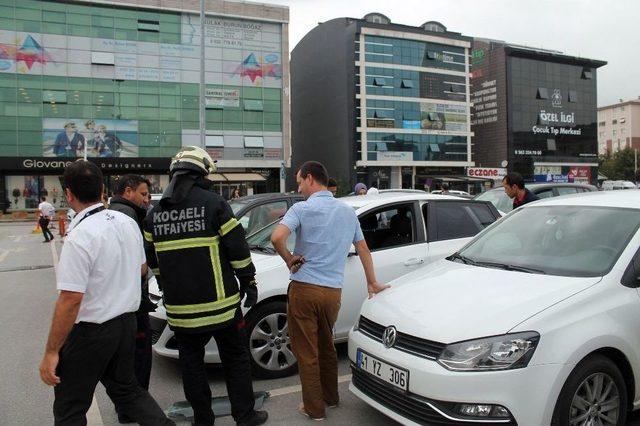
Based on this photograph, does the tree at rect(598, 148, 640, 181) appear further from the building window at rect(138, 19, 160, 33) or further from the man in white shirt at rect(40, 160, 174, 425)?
the man in white shirt at rect(40, 160, 174, 425)

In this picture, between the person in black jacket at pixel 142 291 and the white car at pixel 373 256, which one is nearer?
the person in black jacket at pixel 142 291

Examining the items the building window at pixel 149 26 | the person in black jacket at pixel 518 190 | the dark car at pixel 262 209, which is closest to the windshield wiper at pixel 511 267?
the person in black jacket at pixel 518 190

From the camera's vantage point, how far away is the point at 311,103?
63375 mm

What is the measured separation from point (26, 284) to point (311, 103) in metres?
55.5

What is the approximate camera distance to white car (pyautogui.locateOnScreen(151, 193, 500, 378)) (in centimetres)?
451

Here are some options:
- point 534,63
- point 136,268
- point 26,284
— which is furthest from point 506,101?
point 136,268

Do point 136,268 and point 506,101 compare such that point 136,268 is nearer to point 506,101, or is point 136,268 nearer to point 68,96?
point 68,96

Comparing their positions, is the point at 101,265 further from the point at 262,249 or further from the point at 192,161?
the point at 262,249

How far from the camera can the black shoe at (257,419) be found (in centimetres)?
354

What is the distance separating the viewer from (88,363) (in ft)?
9.11

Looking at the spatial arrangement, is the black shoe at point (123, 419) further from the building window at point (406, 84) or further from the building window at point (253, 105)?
the building window at point (406, 84)

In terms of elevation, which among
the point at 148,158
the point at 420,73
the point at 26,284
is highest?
the point at 420,73

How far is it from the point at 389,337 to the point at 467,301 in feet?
1.73

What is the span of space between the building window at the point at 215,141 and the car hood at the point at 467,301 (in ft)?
146
